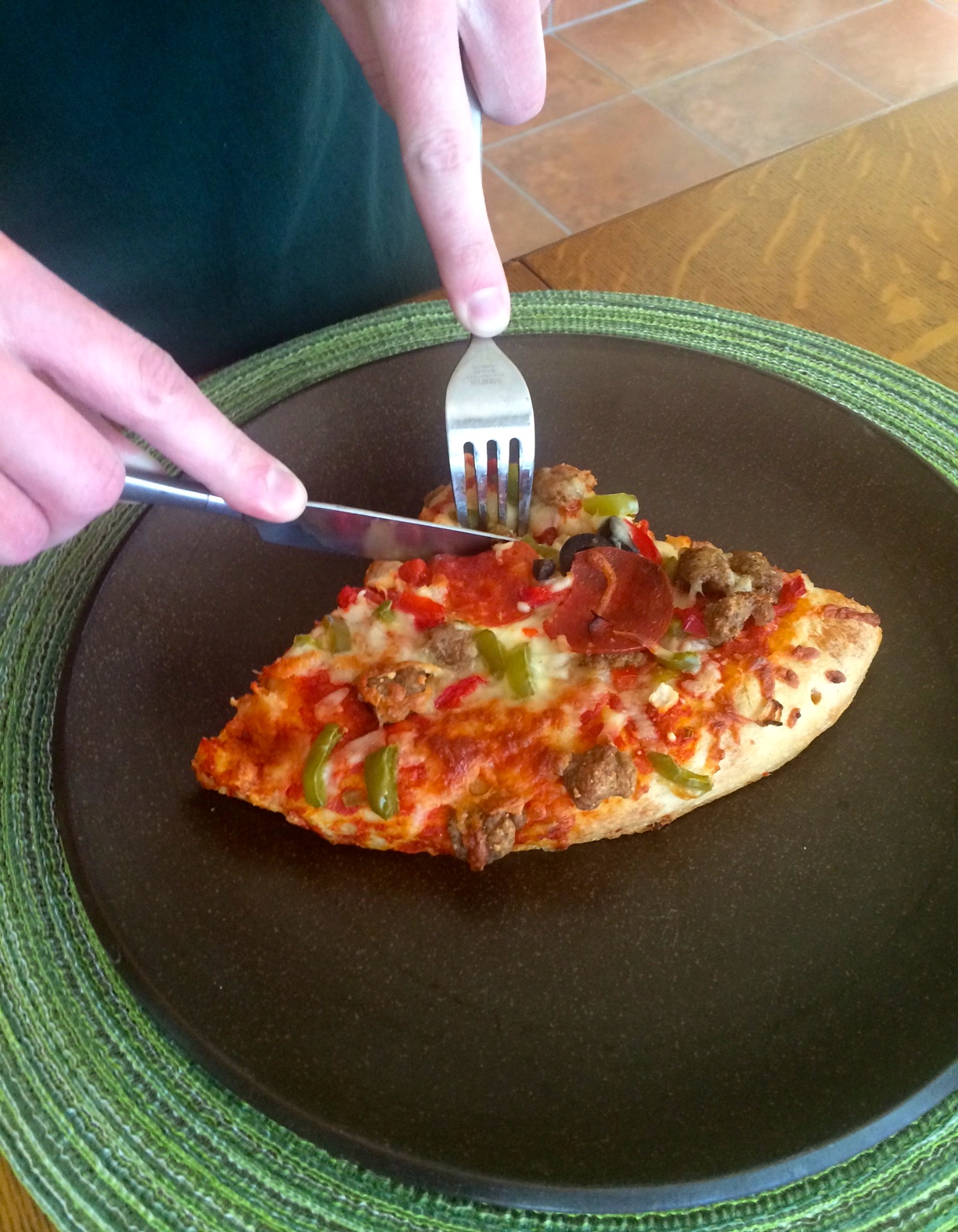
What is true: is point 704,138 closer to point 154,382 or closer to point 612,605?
point 612,605

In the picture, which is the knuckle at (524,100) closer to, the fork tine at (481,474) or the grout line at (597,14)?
the fork tine at (481,474)

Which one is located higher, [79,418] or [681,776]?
[79,418]

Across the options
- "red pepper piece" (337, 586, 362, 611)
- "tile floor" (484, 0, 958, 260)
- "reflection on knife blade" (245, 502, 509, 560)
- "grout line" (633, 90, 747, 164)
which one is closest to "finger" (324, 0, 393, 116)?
"reflection on knife blade" (245, 502, 509, 560)

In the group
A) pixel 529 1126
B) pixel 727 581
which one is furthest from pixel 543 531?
pixel 529 1126

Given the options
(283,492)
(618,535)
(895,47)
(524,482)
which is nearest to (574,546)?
(618,535)

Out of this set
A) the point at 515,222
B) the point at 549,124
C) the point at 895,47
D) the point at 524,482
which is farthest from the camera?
the point at 549,124

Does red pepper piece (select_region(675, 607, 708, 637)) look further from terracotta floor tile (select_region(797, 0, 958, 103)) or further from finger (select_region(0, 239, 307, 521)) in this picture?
terracotta floor tile (select_region(797, 0, 958, 103))

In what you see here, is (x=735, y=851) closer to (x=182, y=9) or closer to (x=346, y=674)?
(x=346, y=674)
